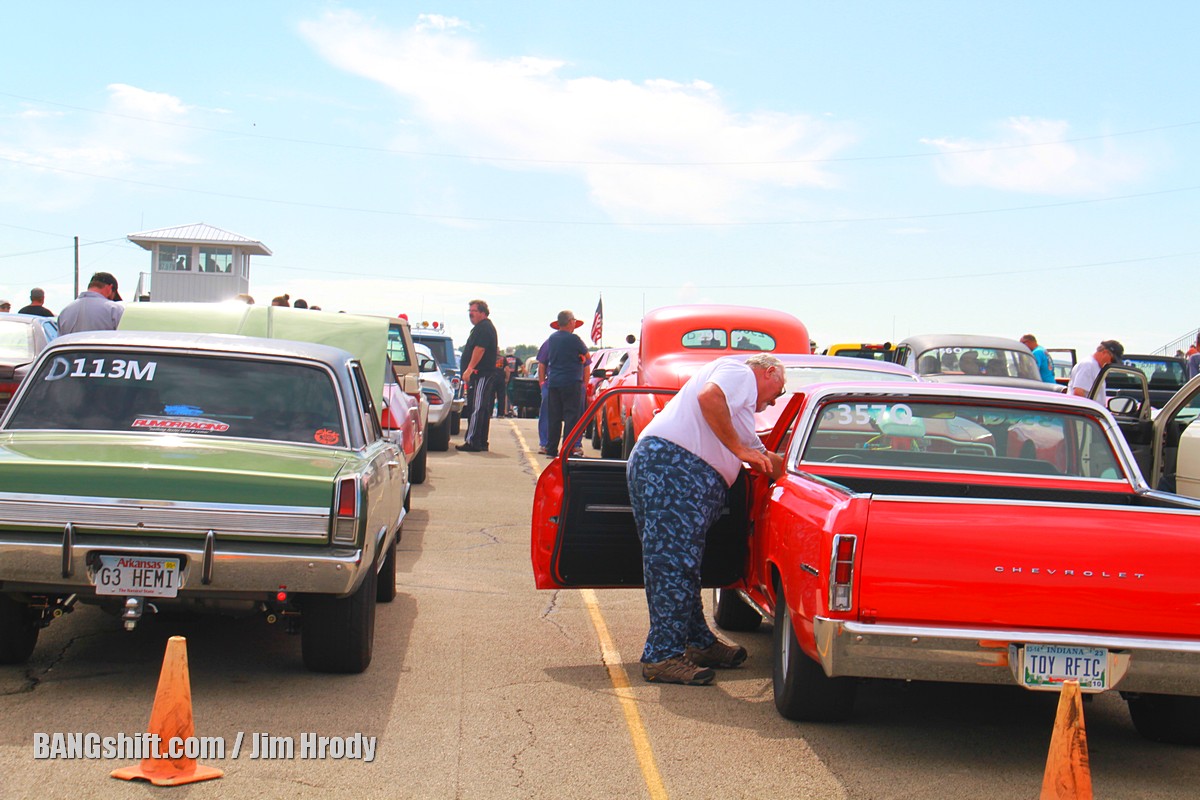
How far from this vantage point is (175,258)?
172 feet

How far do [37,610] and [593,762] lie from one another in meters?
2.82

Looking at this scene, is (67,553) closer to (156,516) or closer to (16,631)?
(156,516)

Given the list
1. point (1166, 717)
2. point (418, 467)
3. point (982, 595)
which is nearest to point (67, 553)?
point (982, 595)

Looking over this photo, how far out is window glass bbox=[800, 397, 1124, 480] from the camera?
257 inches

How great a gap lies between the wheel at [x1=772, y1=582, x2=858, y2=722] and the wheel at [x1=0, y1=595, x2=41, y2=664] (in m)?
3.46

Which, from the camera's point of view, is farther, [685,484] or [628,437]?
[628,437]

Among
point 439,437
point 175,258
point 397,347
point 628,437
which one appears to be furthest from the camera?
point 175,258

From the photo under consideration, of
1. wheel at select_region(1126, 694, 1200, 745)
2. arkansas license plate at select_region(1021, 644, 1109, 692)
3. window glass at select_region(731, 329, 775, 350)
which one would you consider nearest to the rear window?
arkansas license plate at select_region(1021, 644, 1109, 692)

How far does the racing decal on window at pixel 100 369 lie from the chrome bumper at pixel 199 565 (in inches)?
52.9

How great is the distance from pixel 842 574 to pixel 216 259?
50696 mm

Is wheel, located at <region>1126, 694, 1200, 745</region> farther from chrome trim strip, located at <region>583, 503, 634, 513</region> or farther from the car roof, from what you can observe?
the car roof

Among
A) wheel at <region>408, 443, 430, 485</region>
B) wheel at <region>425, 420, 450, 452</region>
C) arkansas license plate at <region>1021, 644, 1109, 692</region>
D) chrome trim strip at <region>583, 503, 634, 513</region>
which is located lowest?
wheel at <region>425, 420, 450, 452</region>

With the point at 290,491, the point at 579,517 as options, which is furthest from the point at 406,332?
the point at 290,491

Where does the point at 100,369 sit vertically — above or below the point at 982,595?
above
